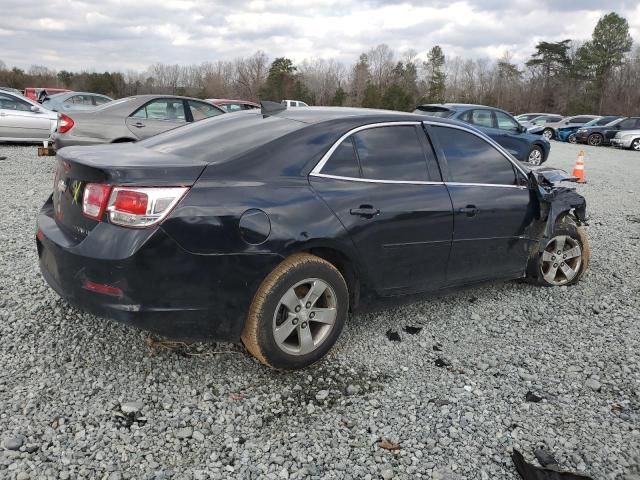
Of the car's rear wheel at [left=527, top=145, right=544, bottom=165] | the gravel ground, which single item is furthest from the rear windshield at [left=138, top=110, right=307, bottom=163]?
the car's rear wheel at [left=527, top=145, right=544, bottom=165]

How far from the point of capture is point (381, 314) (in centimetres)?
426

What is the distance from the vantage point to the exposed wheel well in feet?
10.7

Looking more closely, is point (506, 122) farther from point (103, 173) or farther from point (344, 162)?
point (103, 173)

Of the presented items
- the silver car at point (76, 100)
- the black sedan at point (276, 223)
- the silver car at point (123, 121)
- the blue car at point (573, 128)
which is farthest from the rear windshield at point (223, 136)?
the blue car at point (573, 128)

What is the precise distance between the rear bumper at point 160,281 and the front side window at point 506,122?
12.0m

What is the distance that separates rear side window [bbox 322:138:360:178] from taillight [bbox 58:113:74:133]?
7124mm

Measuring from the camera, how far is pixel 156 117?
9375 millimetres

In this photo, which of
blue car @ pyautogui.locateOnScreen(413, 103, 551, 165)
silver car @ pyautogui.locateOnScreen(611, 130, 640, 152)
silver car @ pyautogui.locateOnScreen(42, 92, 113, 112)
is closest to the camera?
blue car @ pyautogui.locateOnScreen(413, 103, 551, 165)

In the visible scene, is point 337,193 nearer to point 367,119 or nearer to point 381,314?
point 367,119

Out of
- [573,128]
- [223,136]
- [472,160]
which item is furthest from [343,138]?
[573,128]

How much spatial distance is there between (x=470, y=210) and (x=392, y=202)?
0.81 m

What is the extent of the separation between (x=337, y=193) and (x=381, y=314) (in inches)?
55.1

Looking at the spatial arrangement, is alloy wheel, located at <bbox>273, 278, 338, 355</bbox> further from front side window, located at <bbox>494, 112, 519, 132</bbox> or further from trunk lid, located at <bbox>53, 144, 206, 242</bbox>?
front side window, located at <bbox>494, 112, 519, 132</bbox>

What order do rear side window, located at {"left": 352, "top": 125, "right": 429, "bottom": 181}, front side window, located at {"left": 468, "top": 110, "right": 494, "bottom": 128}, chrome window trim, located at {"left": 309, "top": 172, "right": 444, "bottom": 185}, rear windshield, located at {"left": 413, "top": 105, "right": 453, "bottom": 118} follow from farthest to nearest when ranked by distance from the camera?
front side window, located at {"left": 468, "top": 110, "right": 494, "bottom": 128} < rear windshield, located at {"left": 413, "top": 105, "right": 453, "bottom": 118} < rear side window, located at {"left": 352, "top": 125, "right": 429, "bottom": 181} < chrome window trim, located at {"left": 309, "top": 172, "right": 444, "bottom": 185}
